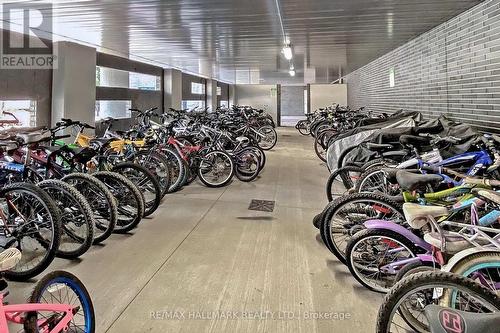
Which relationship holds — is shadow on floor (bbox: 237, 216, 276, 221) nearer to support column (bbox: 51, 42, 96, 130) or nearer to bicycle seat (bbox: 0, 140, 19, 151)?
bicycle seat (bbox: 0, 140, 19, 151)

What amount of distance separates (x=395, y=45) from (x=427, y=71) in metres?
1.72

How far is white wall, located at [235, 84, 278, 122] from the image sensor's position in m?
17.2

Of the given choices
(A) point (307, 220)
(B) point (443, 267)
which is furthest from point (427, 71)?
(B) point (443, 267)

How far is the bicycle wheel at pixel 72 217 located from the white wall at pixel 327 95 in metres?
13.7

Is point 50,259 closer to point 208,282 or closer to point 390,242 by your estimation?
point 208,282

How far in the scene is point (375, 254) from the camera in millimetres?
2486

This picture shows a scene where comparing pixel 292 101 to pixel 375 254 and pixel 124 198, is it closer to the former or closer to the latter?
pixel 124 198

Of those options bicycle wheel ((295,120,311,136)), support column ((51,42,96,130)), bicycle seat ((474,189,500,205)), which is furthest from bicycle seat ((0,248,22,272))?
bicycle wheel ((295,120,311,136))

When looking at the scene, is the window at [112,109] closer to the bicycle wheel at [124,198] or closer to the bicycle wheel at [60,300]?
the bicycle wheel at [124,198]

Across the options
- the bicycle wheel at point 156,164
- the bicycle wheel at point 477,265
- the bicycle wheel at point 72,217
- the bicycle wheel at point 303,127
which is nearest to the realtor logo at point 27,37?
the bicycle wheel at point 156,164

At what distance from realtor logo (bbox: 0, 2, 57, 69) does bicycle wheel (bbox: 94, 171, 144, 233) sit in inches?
86.3

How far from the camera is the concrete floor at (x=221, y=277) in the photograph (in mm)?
2105

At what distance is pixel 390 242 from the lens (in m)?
2.31

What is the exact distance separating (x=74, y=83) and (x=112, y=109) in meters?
1.97
